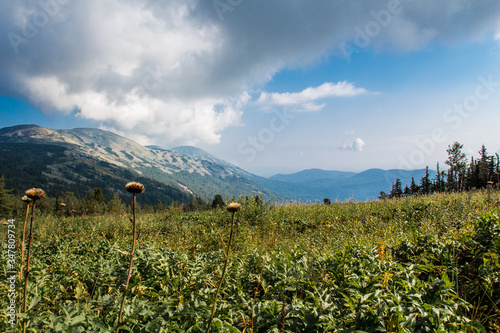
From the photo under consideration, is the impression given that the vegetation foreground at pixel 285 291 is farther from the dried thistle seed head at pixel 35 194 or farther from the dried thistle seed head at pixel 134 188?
the dried thistle seed head at pixel 35 194

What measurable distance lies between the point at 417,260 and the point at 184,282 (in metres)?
4.17

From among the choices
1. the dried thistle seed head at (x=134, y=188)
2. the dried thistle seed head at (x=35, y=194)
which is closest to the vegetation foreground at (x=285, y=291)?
the dried thistle seed head at (x=134, y=188)

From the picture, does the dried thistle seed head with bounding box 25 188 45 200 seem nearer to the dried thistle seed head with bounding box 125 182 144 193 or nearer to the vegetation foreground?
the dried thistle seed head with bounding box 125 182 144 193

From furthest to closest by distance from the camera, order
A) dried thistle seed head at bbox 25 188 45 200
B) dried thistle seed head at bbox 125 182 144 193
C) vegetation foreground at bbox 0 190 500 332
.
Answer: vegetation foreground at bbox 0 190 500 332 < dried thistle seed head at bbox 25 188 45 200 < dried thistle seed head at bbox 125 182 144 193

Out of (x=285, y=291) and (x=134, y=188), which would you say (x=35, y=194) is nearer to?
(x=134, y=188)

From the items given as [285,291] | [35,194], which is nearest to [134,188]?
[35,194]

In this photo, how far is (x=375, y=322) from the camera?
2.25m

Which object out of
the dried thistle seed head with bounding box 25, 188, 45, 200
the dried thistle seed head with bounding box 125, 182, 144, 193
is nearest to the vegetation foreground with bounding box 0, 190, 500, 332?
the dried thistle seed head with bounding box 125, 182, 144, 193

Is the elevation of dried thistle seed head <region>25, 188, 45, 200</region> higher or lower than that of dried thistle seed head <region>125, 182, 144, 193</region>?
lower

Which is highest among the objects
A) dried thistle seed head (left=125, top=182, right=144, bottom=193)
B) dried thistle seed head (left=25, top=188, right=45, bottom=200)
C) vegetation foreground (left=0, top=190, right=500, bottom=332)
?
dried thistle seed head (left=125, top=182, right=144, bottom=193)

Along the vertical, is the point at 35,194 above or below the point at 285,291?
above

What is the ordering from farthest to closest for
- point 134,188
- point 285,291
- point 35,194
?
point 285,291, point 35,194, point 134,188

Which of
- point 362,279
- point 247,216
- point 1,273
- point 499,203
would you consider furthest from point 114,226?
point 499,203

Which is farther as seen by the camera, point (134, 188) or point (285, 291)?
point (285, 291)
